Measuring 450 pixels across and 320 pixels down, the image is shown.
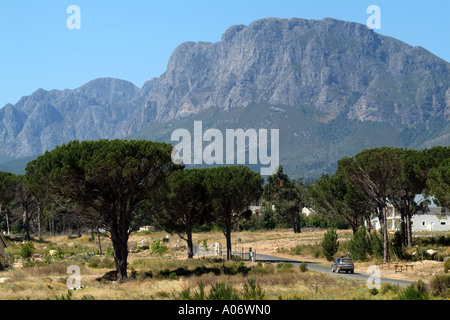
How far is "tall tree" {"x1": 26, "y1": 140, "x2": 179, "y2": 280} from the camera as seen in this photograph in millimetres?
39125

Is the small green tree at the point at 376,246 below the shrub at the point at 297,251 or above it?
above

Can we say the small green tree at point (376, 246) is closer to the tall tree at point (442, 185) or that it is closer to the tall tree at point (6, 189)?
the tall tree at point (442, 185)

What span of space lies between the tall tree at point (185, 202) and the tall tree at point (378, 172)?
53.0 ft

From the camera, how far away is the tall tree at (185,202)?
56750 millimetres

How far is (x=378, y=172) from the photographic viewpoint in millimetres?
51031

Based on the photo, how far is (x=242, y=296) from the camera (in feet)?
81.6

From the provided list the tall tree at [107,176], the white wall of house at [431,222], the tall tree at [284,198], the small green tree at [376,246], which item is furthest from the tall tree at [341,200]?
the tall tree at [284,198]

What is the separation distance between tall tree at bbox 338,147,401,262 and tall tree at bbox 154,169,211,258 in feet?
53.0

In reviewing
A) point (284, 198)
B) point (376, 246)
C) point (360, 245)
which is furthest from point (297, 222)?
point (376, 246)

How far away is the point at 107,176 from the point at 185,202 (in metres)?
19.8

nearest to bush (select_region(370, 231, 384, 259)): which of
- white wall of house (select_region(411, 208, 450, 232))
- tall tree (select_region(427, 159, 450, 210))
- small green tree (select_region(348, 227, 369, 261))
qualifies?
small green tree (select_region(348, 227, 369, 261))
